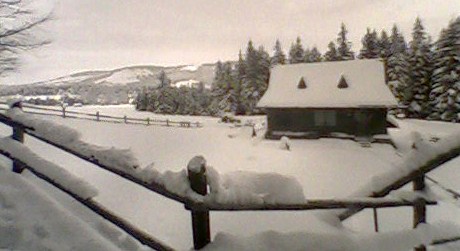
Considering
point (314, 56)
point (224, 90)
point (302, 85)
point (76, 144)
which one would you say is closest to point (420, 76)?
point (302, 85)

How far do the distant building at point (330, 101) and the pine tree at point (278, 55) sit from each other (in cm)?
2991

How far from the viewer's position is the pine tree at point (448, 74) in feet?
118

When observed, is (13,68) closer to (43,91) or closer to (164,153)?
(164,153)

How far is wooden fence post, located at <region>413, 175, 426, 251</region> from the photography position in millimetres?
3564

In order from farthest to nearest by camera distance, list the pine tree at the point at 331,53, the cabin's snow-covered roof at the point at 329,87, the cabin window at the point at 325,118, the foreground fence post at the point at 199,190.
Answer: the pine tree at the point at 331,53
the cabin window at the point at 325,118
the cabin's snow-covered roof at the point at 329,87
the foreground fence post at the point at 199,190

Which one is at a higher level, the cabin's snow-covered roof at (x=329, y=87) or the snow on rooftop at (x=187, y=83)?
the snow on rooftop at (x=187, y=83)

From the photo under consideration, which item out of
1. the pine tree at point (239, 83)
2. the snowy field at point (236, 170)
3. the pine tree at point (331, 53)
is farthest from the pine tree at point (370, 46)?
the pine tree at point (239, 83)

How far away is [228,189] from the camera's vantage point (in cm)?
325

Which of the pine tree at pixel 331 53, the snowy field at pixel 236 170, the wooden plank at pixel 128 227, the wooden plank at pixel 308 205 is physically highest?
the pine tree at pixel 331 53

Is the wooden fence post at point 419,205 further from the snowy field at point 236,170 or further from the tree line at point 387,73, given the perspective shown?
the tree line at point 387,73

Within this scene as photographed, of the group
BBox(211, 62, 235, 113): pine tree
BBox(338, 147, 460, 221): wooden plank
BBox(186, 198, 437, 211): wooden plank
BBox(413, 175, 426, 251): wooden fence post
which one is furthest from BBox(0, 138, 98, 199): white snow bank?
BBox(211, 62, 235, 113): pine tree

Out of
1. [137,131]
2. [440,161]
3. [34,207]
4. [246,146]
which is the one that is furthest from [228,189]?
[137,131]

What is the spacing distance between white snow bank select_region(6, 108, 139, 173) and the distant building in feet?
84.3

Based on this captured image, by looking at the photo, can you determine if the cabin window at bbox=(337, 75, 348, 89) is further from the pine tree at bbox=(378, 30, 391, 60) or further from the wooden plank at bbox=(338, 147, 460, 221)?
the wooden plank at bbox=(338, 147, 460, 221)
